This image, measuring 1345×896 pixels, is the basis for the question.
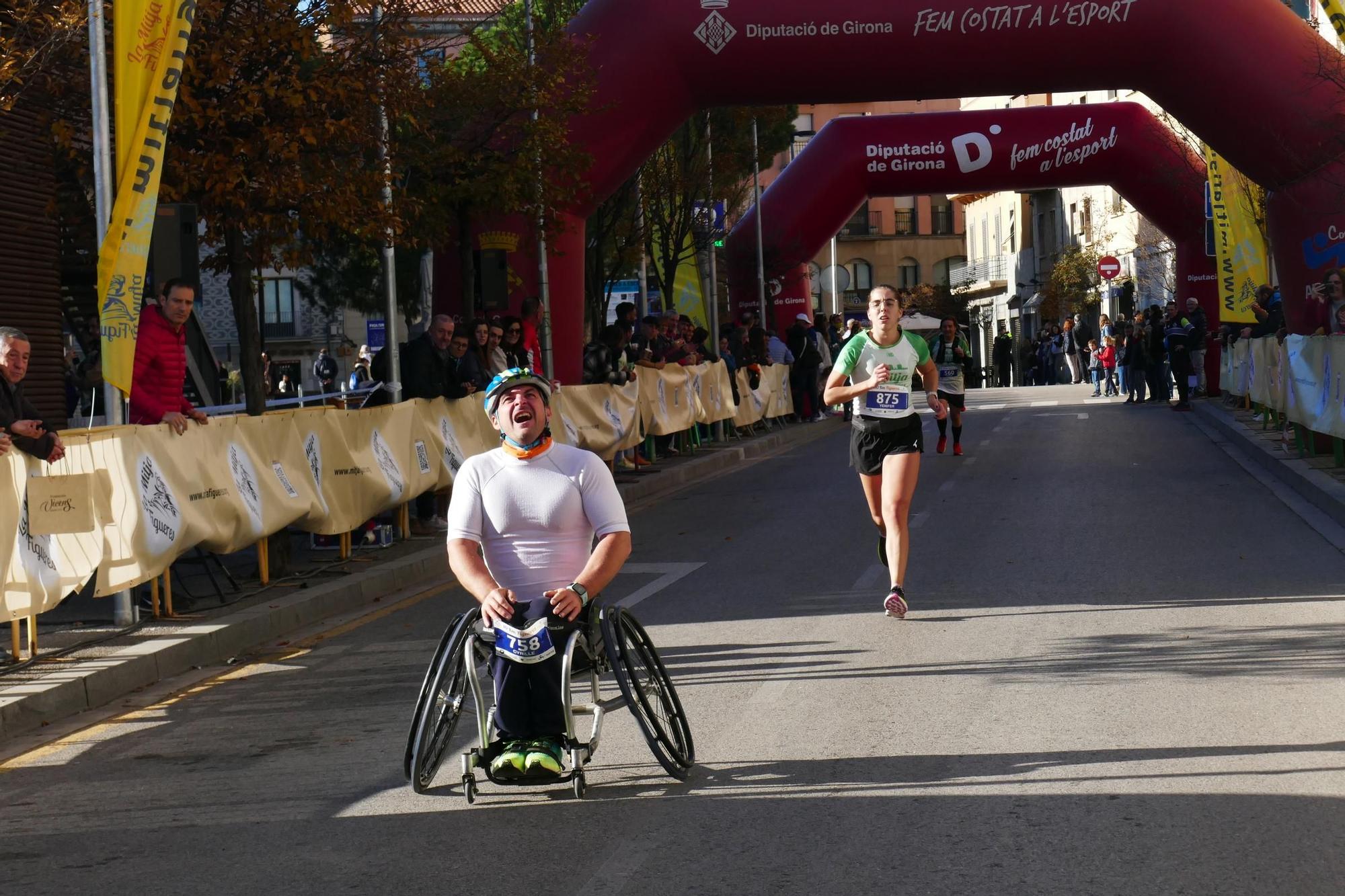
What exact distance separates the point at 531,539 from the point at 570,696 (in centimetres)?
56

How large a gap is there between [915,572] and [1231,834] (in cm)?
663

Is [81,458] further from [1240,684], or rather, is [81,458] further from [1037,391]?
[1037,391]

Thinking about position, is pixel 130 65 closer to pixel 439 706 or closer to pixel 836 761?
pixel 439 706

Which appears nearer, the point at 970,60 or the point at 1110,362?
the point at 970,60

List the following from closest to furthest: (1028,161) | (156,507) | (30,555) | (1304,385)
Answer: (30,555) < (156,507) < (1304,385) < (1028,161)

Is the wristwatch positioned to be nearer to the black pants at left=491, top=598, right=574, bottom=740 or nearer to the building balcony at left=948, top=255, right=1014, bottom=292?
the black pants at left=491, top=598, right=574, bottom=740

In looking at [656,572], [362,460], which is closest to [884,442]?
[656,572]

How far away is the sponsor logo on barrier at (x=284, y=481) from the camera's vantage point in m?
11.8

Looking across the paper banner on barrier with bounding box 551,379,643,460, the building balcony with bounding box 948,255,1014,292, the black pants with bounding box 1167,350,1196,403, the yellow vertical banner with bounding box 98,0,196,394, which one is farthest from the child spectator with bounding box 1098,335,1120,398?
the building balcony with bounding box 948,255,1014,292

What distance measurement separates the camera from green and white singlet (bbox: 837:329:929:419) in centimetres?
1065

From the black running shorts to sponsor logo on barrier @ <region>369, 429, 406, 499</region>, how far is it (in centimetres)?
416

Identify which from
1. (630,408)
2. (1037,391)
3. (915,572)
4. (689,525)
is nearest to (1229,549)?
(915,572)

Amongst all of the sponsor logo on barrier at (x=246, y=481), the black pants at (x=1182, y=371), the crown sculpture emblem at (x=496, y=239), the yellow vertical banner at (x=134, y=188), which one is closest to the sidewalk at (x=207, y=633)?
the sponsor logo on barrier at (x=246, y=481)

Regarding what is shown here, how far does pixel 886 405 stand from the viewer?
10648 millimetres
